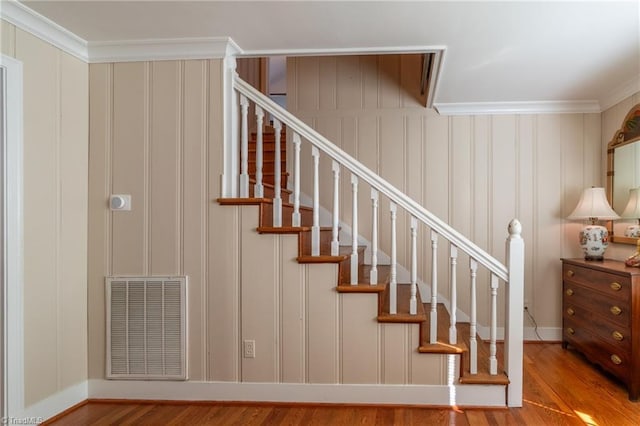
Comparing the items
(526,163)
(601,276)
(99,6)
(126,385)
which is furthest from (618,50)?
(126,385)

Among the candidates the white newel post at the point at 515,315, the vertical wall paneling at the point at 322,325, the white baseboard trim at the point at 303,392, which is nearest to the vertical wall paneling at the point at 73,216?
the white baseboard trim at the point at 303,392

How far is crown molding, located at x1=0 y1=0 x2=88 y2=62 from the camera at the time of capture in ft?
6.95

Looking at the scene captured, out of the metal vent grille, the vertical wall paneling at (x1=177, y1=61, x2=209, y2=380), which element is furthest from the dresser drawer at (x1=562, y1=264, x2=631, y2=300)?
the metal vent grille

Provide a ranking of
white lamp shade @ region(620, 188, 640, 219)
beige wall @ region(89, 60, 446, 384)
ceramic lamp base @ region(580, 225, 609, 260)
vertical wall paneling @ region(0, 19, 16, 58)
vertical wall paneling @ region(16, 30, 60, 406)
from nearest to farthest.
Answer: vertical wall paneling @ region(0, 19, 16, 58) < vertical wall paneling @ region(16, 30, 60, 406) < beige wall @ region(89, 60, 446, 384) < white lamp shade @ region(620, 188, 640, 219) < ceramic lamp base @ region(580, 225, 609, 260)

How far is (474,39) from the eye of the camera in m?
2.44

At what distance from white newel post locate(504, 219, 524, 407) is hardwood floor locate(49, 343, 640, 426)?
12cm

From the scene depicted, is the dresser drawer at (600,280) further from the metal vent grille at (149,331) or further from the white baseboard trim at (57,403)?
the white baseboard trim at (57,403)

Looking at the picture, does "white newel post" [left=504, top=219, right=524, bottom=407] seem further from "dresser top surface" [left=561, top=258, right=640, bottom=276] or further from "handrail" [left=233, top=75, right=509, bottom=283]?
"dresser top surface" [left=561, top=258, right=640, bottom=276]

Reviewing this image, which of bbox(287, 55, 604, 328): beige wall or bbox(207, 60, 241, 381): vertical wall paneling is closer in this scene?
bbox(207, 60, 241, 381): vertical wall paneling

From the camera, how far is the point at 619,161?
3.33m

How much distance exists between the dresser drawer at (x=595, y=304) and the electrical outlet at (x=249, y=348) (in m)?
2.27

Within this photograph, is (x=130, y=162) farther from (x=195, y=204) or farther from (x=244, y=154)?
(x=244, y=154)

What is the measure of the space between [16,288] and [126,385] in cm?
90

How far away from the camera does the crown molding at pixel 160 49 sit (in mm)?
2572
